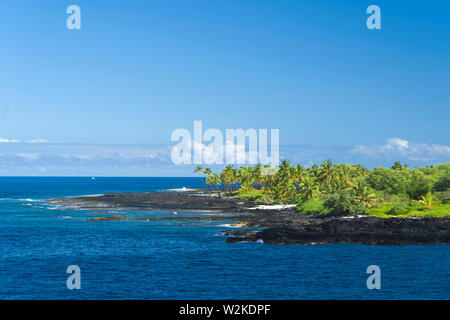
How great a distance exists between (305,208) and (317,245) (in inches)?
2086

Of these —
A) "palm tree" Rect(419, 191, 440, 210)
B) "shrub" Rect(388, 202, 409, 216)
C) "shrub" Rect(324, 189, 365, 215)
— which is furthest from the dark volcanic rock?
"shrub" Rect(324, 189, 365, 215)

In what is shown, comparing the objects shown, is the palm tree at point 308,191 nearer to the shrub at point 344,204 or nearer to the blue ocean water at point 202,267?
the shrub at point 344,204

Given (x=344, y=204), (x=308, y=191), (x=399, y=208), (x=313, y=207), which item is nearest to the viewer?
(x=399, y=208)

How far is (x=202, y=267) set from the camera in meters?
64.3

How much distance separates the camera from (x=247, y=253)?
73875mm

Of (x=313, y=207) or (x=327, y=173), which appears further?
(x=327, y=173)

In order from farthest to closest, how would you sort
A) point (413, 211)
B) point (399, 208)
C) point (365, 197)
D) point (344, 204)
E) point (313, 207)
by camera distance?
point (313, 207), point (344, 204), point (365, 197), point (399, 208), point (413, 211)

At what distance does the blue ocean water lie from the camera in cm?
5212

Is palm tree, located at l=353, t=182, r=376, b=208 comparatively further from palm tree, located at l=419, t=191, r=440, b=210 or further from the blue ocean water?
the blue ocean water

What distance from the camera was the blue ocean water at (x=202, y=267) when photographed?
5212cm

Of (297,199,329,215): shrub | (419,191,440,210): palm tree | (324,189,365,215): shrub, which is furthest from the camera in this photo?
(297,199,329,215): shrub

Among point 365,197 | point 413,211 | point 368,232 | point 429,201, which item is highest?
point 365,197

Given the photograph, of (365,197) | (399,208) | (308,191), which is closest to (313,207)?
(308,191)

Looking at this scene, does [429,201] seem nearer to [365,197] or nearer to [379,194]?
[365,197]
